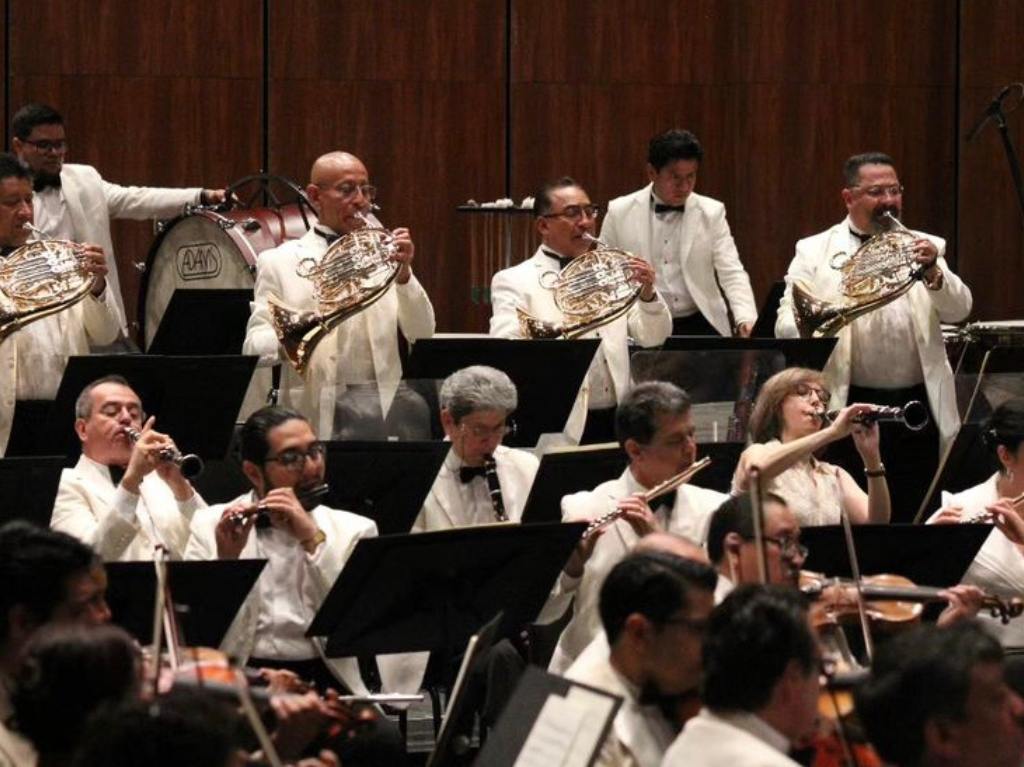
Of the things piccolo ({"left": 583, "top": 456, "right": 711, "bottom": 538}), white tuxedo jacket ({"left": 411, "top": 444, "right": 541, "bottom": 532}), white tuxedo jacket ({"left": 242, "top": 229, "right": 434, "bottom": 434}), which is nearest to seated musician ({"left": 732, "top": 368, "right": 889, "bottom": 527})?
piccolo ({"left": 583, "top": 456, "right": 711, "bottom": 538})

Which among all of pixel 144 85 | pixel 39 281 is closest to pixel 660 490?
pixel 39 281

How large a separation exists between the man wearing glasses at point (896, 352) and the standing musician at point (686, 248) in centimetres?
87

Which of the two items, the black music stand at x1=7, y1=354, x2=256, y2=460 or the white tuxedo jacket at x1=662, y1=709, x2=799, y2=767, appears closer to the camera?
the white tuxedo jacket at x1=662, y1=709, x2=799, y2=767

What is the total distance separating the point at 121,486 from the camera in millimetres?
5430

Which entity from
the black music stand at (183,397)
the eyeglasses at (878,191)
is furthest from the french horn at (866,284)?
the black music stand at (183,397)

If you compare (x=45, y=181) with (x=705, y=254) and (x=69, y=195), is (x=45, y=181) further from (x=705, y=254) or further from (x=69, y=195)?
(x=705, y=254)

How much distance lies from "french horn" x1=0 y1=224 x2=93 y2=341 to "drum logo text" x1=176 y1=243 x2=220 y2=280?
1325mm

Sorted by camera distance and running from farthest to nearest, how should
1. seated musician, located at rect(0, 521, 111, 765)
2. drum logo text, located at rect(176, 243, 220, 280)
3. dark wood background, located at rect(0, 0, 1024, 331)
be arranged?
1. dark wood background, located at rect(0, 0, 1024, 331)
2. drum logo text, located at rect(176, 243, 220, 280)
3. seated musician, located at rect(0, 521, 111, 765)

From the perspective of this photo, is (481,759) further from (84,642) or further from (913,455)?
(913,455)

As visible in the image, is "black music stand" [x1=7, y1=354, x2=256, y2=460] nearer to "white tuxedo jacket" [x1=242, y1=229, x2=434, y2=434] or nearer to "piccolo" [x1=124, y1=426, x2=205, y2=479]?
"piccolo" [x1=124, y1=426, x2=205, y2=479]

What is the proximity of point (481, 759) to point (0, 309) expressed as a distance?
3391mm

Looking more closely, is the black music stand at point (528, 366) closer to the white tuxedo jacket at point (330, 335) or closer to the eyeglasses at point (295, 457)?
the white tuxedo jacket at point (330, 335)

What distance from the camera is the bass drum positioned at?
7.99 metres

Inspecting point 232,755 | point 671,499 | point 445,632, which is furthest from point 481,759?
point 671,499
